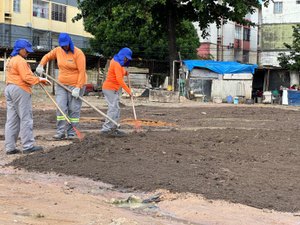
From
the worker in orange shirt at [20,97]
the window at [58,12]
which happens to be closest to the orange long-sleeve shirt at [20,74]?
the worker in orange shirt at [20,97]

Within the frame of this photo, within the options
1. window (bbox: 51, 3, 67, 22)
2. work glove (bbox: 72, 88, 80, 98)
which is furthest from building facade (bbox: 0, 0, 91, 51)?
work glove (bbox: 72, 88, 80, 98)

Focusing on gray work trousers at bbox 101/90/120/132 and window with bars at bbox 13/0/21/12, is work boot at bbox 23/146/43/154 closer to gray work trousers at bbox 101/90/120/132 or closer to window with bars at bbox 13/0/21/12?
gray work trousers at bbox 101/90/120/132

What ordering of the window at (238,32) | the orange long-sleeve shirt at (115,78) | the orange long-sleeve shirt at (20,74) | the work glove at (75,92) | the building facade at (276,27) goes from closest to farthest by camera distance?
1. the orange long-sleeve shirt at (20,74)
2. the work glove at (75,92)
3. the orange long-sleeve shirt at (115,78)
4. the building facade at (276,27)
5. the window at (238,32)

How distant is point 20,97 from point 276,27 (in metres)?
53.3

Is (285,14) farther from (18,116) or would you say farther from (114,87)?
(18,116)

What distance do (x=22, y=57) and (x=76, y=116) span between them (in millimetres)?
1861

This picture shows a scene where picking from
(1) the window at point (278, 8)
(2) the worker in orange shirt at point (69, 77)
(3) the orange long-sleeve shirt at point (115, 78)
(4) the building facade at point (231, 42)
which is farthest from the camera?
(4) the building facade at point (231, 42)

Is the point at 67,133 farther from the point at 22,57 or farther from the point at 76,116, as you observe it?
the point at 22,57

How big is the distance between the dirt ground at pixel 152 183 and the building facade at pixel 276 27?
50030mm

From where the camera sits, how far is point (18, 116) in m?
8.16

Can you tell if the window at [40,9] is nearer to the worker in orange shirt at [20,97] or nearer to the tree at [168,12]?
the tree at [168,12]

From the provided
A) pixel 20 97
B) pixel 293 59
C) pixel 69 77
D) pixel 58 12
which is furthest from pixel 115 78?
pixel 58 12

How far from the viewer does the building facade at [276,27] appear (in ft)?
188

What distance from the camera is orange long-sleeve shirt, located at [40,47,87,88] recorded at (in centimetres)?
939
